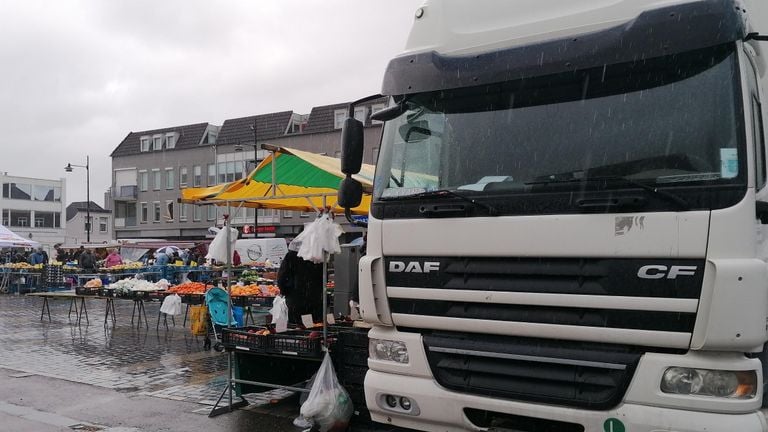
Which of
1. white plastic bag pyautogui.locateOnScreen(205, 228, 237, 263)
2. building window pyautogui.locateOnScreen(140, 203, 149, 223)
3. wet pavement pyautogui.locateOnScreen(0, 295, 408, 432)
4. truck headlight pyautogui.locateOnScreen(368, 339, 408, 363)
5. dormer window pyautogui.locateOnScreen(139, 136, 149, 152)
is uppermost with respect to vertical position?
dormer window pyautogui.locateOnScreen(139, 136, 149, 152)

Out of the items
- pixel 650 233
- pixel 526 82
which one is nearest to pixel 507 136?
pixel 526 82

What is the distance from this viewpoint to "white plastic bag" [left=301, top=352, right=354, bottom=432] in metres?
5.82

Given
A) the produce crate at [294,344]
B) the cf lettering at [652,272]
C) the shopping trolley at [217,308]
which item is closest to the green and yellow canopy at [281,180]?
the shopping trolley at [217,308]

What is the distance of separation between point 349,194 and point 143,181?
59.2 meters

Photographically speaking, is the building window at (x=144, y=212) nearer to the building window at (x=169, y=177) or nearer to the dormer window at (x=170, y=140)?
the building window at (x=169, y=177)

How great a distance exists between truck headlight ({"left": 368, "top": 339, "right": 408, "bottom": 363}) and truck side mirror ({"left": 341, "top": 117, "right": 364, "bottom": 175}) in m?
1.33

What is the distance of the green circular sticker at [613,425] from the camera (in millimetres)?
3408

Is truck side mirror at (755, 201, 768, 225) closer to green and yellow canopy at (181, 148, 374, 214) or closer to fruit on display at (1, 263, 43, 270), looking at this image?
green and yellow canopy at (181, 148, 374, 214)

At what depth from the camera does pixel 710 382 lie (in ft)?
10.7

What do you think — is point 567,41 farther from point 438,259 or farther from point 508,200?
point 438,259

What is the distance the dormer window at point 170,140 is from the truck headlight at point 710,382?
192 ft

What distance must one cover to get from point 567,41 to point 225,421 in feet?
17.4

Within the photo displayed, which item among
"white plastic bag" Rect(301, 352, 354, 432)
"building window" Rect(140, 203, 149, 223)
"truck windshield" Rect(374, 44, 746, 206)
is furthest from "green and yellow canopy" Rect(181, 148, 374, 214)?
"building window" Rect(140, 203, 149, 223)

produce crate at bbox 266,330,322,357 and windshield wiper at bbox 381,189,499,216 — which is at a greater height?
windshield wiper at bbox 381,189,499,216
